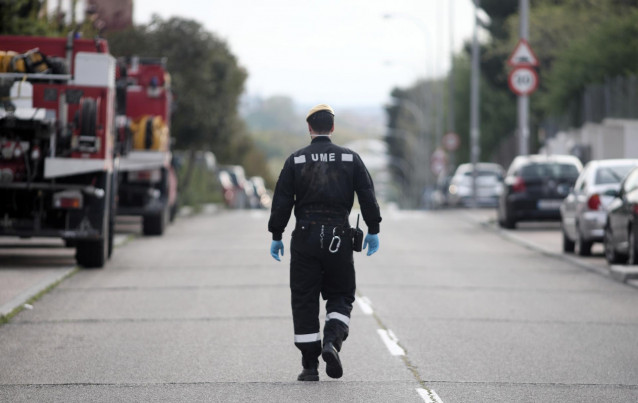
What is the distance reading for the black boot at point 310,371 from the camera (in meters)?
9.39

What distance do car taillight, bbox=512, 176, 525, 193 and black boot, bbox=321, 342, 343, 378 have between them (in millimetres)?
19206

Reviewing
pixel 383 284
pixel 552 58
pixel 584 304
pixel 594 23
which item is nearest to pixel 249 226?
pixel 383 284

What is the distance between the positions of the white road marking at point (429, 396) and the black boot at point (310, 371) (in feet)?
2.45

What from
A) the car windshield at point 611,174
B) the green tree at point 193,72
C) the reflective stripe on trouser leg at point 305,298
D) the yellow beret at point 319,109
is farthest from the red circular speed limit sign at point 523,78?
the reflective stripe on trouser leg at point 305,298

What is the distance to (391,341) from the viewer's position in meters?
11.4

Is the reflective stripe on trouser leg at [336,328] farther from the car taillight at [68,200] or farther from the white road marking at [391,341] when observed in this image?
the car taillight at [68,200]

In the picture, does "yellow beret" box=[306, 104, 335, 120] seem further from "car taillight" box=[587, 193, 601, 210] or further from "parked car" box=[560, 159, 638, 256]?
"car taillight" box=[587, 193, 601, 210]

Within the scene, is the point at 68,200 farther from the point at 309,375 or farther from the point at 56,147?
the point at 309,375

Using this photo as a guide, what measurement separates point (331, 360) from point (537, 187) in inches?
756

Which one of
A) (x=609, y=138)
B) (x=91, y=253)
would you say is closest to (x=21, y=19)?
(x=91, y=253)

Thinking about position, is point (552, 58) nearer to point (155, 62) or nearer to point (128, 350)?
point (155, 62)

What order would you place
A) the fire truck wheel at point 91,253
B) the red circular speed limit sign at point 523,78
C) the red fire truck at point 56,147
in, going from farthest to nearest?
the red circular speed limit sign at point 523,78, the fire truck wheel at point 91,253, the red fire truck at point 56,147

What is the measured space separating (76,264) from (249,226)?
12.1m

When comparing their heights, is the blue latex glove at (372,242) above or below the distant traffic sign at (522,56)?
below
